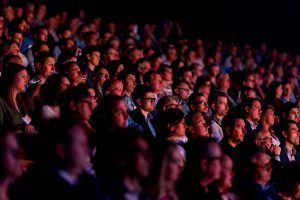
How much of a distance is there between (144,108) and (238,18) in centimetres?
978

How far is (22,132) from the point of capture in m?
4.14

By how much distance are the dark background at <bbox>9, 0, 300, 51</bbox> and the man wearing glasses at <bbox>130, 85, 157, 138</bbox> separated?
339 inches

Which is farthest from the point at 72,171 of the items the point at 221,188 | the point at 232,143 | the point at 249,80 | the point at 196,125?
the point at 249,80

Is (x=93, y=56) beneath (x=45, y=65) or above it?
beneath

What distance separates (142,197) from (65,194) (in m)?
0.47

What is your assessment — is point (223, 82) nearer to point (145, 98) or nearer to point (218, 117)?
point (218, 117)

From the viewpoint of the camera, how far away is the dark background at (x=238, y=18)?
579 inches

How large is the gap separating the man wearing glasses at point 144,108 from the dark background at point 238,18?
8615 millimetres

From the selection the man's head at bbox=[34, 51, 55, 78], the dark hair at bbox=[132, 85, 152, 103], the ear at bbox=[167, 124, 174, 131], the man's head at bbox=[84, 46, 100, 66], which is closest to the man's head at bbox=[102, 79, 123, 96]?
the dark hair at bbox=[132, 85, 152, 103]

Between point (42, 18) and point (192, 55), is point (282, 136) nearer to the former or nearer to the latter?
point (192, 55)

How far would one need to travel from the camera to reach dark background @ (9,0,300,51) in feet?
48.3

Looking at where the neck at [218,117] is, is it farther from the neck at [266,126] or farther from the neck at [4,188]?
the neck at [4,188]

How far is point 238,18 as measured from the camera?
15094 millimetres

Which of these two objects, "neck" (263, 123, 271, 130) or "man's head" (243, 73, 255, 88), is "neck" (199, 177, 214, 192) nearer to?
"neck" (263, 123, 271, 130)
